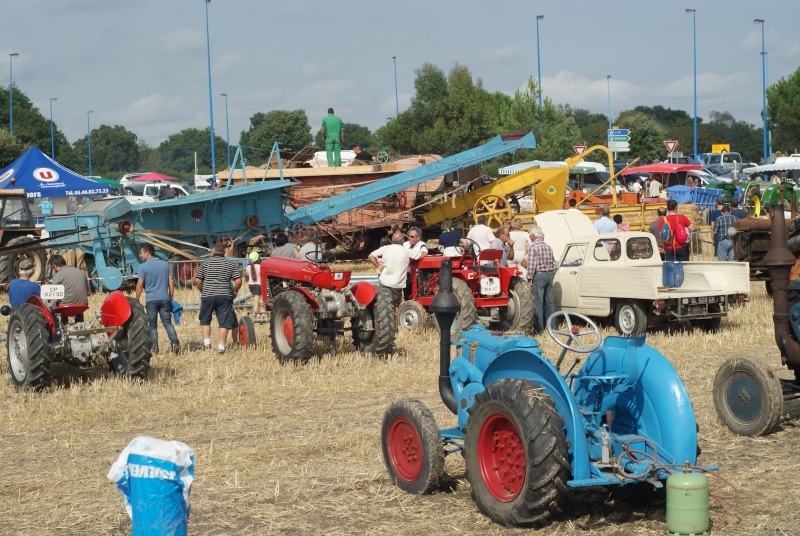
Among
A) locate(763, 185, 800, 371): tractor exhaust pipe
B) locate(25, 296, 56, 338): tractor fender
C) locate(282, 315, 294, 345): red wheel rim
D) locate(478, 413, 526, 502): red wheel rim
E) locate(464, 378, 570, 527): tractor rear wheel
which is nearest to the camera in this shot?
locate(464, 378, 570, 527): tractor rear wheel

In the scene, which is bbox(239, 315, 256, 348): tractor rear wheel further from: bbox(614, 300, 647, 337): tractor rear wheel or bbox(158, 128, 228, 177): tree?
bbox(158, 128, 228, 177): tree

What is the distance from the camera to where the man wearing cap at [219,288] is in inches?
468

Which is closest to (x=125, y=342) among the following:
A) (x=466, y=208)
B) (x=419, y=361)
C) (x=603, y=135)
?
(x=419, y=361)

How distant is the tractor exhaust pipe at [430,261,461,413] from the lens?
5.92m

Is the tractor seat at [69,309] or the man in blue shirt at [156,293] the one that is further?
the man in blue shirt at [156,293]

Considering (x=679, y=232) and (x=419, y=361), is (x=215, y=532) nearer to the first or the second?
(x=419, y=361)

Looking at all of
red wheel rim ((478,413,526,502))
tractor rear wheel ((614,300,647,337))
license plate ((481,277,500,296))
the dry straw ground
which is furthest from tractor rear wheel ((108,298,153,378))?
tractor rear wheel ((614,300,647,337))

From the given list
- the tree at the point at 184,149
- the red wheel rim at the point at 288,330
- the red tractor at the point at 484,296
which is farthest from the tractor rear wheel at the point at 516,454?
the tree at the point at 184,149

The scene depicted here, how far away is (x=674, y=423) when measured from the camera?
529 centimetres

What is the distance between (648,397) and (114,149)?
340 feet

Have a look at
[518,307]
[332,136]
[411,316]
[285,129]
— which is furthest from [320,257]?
[285,129]

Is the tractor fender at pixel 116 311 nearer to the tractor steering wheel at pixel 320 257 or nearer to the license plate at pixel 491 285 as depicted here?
the tractor steering wheel at pixel 320 257

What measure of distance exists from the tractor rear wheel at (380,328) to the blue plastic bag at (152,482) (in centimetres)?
770

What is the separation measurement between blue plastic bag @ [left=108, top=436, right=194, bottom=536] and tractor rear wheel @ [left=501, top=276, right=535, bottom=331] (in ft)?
31.2
